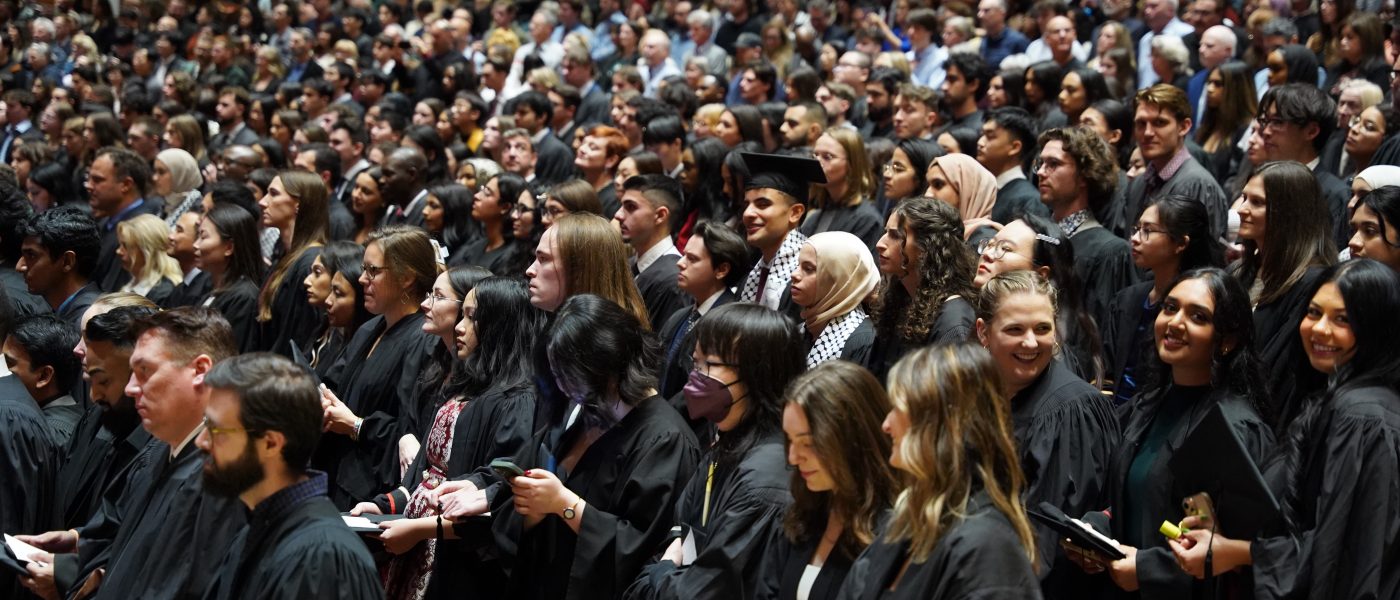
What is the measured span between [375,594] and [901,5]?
1240 centimetres

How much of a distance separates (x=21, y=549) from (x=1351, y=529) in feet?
13.4

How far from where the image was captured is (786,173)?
7.37 meters

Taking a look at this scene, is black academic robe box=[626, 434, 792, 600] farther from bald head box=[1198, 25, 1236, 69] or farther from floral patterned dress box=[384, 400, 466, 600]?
bald head box=[1198, 25, 1236, 69]

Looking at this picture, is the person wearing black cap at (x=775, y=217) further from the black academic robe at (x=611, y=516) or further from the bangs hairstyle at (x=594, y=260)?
the black academic robe at (x=611, y=516)

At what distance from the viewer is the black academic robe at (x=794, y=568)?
3.71 meters

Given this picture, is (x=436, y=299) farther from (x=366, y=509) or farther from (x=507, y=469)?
(x=507, y=469)

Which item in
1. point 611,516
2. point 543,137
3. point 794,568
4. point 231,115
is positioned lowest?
point 231,115

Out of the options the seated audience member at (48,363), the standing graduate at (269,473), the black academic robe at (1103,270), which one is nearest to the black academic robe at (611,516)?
the standing graduate at (269,473)

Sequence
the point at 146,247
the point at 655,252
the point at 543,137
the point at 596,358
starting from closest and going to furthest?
the point at 596,358
the point at 655,252
the point at 146,247
the point at 543,137

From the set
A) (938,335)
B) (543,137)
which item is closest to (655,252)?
(938,335)

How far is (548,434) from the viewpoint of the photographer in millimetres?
5086

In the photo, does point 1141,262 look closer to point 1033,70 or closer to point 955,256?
point 955,256

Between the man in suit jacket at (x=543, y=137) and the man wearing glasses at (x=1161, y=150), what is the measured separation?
479 cm

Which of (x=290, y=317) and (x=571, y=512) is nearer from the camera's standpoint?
(x=571, y=512)
